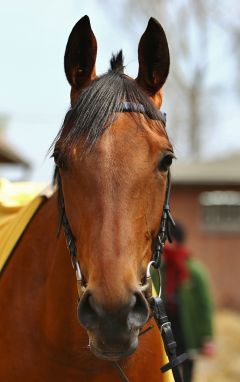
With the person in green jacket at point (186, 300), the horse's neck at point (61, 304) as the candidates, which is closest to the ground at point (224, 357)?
the person in green jacket at point (186, 300)

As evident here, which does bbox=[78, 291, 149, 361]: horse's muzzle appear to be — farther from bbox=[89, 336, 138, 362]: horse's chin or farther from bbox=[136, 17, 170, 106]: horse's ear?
bbox=[136, 17, 170, 106]: horse's ear

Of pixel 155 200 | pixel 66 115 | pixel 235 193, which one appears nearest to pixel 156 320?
pixel 155 200

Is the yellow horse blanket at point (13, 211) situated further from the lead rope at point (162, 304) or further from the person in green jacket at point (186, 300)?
the person in green jacket at point (186, 300)

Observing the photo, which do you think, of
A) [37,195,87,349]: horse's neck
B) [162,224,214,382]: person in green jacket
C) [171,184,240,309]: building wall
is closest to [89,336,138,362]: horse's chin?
[37,195,87,349]: horse's neck

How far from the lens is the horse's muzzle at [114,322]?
2053 millimetres

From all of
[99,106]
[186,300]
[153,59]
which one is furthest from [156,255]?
[186,300]

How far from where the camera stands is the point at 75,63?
8.89 feet

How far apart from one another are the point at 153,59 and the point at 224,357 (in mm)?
9690

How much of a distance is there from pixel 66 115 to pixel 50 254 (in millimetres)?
713

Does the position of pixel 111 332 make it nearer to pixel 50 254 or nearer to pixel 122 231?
pixel 122 231

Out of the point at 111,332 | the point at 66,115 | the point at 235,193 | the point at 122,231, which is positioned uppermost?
the point at 66,115

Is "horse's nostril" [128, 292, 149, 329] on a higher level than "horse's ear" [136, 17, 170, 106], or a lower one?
lower

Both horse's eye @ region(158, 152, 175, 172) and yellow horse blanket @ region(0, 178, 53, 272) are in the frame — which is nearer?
horse's eye @ region(158, 152, 175, 172)

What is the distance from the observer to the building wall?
1775 centimetres
